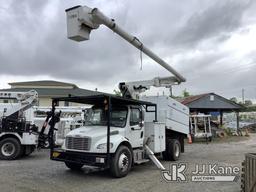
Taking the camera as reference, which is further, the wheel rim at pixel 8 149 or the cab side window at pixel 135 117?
the wheel rim at pixel 8 149

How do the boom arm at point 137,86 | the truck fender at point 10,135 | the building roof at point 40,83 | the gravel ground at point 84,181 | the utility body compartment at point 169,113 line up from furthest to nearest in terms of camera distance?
the building roof at point 40,83
the truck fender at point 10,135
the utility body compartment at point 169,113
the boom arm at point 137,86
the gravel ground at point 84,181

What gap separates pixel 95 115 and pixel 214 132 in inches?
729

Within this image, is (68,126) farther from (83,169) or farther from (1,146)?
(83,169)

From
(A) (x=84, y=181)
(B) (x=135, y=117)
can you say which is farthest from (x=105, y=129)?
(A) (x=84, y=181)

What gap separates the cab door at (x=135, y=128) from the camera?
1084 centimetres

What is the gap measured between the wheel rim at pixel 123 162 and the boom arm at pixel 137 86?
3.60 meters

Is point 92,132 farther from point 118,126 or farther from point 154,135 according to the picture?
point 154,135

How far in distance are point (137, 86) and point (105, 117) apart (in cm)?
301

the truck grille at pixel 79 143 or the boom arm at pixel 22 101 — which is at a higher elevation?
the boom arm at pixel 22 101

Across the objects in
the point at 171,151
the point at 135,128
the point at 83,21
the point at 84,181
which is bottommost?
the point at 84,181

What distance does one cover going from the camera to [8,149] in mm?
13914

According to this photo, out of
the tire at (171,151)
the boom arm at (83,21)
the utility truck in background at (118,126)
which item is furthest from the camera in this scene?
the tire at (171,151)
